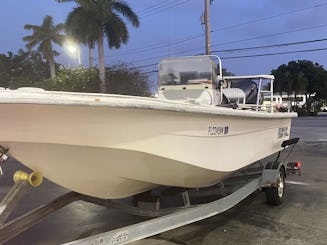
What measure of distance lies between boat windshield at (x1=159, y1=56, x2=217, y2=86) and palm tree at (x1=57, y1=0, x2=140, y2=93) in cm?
2955

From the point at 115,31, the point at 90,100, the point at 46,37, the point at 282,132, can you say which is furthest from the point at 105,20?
the point at 90,100

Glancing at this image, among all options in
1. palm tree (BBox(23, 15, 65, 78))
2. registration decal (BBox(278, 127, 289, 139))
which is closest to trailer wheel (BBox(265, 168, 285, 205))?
registration decal (BBox(278, 127, 289, 139))

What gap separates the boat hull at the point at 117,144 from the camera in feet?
13.4

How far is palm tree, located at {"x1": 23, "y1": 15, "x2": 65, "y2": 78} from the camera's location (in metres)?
59.1

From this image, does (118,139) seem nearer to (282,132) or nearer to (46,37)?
(282,132)

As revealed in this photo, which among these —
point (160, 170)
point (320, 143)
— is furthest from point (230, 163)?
point (320, 143)

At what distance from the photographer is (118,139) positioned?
4453 millimetres

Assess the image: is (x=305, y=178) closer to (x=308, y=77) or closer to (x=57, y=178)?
(x=57, y=178)

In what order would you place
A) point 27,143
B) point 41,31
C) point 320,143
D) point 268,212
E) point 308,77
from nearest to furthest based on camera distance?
1. point 27,143
2. point 268,212
3. point 320,143
4. point 41,31
5. point 308,77

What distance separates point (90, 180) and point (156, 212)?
1168mm

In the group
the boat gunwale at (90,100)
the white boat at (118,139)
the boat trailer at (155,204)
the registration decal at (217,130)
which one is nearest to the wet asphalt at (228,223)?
the boat trailer at (155,204)

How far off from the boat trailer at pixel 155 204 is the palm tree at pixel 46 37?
53556 millimetres

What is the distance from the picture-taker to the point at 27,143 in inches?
171

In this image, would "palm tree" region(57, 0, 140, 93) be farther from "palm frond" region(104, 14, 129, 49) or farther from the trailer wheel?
the trailer wheel
